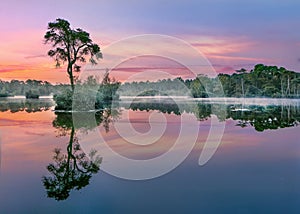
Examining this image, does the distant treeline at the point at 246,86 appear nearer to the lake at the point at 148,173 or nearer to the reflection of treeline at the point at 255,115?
the reflection of treeline at the point at 255,115

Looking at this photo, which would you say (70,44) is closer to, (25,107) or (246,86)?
(25,107)

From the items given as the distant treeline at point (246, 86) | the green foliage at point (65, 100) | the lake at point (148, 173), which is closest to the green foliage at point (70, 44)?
the green foliage at point (65, 100)

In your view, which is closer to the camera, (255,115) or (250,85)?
(255,115)

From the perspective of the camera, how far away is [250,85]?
2234 inches

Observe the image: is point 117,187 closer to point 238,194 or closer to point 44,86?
point 238,194

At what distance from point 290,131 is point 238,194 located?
857cm

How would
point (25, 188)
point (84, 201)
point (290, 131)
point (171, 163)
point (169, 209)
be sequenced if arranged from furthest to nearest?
1. point (290, 131)
2. point (171, 163)
3. point (25, 188)
4. point (84, 201)
5. point (169, 209)

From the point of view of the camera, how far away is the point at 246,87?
188 ft

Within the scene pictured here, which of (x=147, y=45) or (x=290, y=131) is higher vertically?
(x=147, y=45)

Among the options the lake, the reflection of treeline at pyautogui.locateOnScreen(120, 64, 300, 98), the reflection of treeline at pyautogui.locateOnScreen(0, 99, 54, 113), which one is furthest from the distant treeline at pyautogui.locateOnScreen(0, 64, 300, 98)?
the lake

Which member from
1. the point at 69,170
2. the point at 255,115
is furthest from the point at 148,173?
the point at 255,115

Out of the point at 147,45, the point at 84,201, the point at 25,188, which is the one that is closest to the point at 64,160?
the point at 25,188

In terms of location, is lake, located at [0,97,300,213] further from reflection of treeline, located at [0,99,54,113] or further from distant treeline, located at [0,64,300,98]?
distant treeline, located at [0,64,300,98]

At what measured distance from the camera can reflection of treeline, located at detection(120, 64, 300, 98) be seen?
53.2 meters
